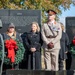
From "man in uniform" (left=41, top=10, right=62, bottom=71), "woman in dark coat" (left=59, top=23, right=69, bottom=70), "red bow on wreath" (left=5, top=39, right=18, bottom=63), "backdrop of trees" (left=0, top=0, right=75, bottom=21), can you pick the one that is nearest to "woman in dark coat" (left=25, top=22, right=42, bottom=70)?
"man in uniform" (left=41, top=10, right=62, bottom=71)

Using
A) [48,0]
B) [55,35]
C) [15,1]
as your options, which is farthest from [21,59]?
[48,0]

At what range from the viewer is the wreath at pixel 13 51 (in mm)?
9500

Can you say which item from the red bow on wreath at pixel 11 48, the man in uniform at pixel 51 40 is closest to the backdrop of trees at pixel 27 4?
the man in uniform at pixel 51 40

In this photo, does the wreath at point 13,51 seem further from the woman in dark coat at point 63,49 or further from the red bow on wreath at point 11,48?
the woman in dark coat at point 63,49

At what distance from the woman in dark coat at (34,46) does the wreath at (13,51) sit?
287mm

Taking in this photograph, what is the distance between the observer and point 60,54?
10.6 meters

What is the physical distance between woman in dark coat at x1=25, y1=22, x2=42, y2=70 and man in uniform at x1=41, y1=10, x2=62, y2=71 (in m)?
0.27

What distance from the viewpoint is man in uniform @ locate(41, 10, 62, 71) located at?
9680 mm

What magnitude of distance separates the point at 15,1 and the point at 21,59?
1321cm

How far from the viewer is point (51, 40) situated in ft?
31.9

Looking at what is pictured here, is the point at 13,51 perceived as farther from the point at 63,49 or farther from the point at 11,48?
the point at 63,49

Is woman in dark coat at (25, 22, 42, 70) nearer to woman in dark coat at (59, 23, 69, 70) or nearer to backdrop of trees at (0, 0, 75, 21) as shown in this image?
woman in dark coat at (59, 23, 69, 70)

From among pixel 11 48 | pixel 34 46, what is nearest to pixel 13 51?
pixel 11 48

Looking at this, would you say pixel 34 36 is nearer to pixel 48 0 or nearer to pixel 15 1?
pixel 15 1
